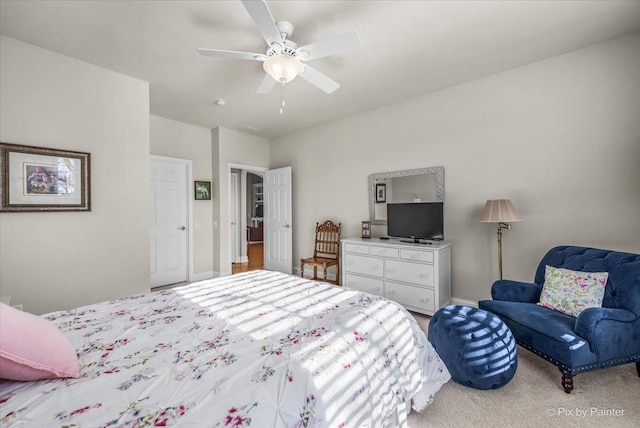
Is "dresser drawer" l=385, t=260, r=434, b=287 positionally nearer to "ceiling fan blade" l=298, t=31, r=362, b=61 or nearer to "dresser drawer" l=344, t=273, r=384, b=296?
"dresser drawer" l=344, t=273, r=384, b=296

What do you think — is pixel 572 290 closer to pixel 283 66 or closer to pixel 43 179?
pixel 283 66

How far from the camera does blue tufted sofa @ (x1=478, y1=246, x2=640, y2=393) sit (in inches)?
70.0

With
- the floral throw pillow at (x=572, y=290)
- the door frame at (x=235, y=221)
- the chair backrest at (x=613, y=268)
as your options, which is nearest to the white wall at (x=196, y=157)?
the door frame at (x=235, y=221)

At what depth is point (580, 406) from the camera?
1713 millimetres

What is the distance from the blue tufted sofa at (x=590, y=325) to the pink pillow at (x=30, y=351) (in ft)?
8.68

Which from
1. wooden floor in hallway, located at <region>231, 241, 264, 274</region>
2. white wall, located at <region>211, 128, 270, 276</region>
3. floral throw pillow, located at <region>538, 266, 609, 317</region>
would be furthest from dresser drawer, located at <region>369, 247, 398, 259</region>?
wooden floor in hallway, located at <region>231, 241, 264, 274</region>

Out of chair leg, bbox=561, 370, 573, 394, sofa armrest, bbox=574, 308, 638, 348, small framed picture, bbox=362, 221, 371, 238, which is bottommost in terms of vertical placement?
chair leg, bbox=561, 370, 573, 394

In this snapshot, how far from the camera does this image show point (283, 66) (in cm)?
219

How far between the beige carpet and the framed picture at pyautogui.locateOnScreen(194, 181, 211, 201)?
440 cm

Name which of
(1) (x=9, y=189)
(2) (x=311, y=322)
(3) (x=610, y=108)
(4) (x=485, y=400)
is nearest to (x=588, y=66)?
(3) (x=610, y=108)

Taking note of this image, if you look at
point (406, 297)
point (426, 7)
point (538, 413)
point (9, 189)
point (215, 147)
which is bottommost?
point (538, 413)

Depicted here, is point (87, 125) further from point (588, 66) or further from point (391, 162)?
point (588, 66)

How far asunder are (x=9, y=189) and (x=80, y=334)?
2052mm

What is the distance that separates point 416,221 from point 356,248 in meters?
0.87
